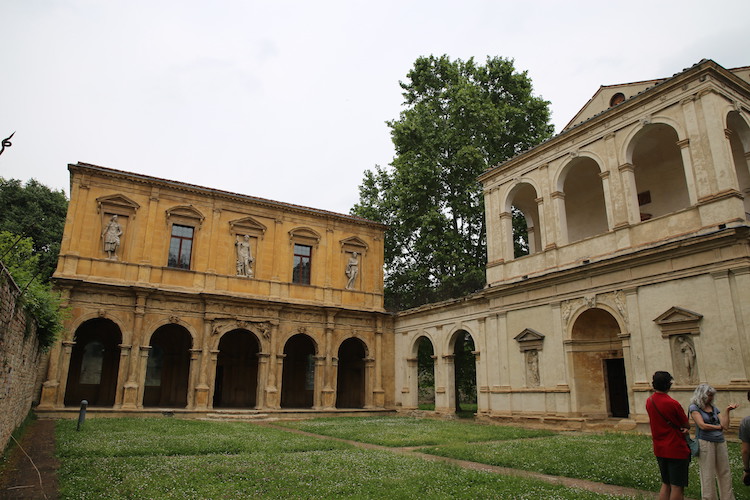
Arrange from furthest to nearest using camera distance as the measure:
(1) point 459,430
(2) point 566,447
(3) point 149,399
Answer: (3) point 149,399 → (1) point 459,430 → (2) point 566,447

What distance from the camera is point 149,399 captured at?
2531 cm

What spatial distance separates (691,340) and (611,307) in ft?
8.59

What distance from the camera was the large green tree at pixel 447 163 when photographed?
28.7m

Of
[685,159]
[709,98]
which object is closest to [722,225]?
Answer: [685,159]

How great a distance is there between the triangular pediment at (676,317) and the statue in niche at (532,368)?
4.84 metres

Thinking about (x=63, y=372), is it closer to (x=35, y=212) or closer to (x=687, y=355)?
(x=35, y=212)

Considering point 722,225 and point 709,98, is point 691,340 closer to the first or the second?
point 722,225

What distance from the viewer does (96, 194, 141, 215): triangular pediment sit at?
2306cm

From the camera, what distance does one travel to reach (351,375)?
29531mm

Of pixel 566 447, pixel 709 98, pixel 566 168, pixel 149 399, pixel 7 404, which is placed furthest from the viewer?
pixel 149 399

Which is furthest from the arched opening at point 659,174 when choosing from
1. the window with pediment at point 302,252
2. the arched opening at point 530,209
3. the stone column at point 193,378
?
the stone column at point 193,378

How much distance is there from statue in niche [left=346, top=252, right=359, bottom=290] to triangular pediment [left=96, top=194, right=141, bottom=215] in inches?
419

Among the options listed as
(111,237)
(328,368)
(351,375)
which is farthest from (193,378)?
(351,375)

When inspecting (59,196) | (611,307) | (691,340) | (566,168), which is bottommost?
(691,340)
